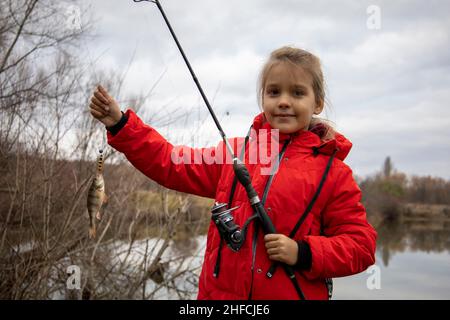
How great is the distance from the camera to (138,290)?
22.6 feet

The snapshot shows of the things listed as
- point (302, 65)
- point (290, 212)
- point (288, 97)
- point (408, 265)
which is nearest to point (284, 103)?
point (288, 97)

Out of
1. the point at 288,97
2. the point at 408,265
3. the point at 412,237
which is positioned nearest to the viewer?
the point at 288,97

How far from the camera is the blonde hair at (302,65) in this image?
7.61 ft

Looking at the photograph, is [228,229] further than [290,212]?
No

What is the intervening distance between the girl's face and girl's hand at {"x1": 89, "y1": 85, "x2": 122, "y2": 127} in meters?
0.83

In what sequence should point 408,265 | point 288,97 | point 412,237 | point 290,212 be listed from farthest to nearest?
1. point 412,237
2. point 408,265
3. point 288,97
4. point 290,212

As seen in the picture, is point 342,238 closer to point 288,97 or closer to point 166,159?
point 288,97

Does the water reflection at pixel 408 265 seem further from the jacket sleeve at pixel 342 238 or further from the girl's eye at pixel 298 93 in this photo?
the girl's eye at pixel 298 93

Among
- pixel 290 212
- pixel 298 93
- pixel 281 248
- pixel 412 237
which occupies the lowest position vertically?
pixel 412 237

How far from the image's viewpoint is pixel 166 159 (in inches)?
93.3

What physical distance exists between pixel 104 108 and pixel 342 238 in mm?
1427
